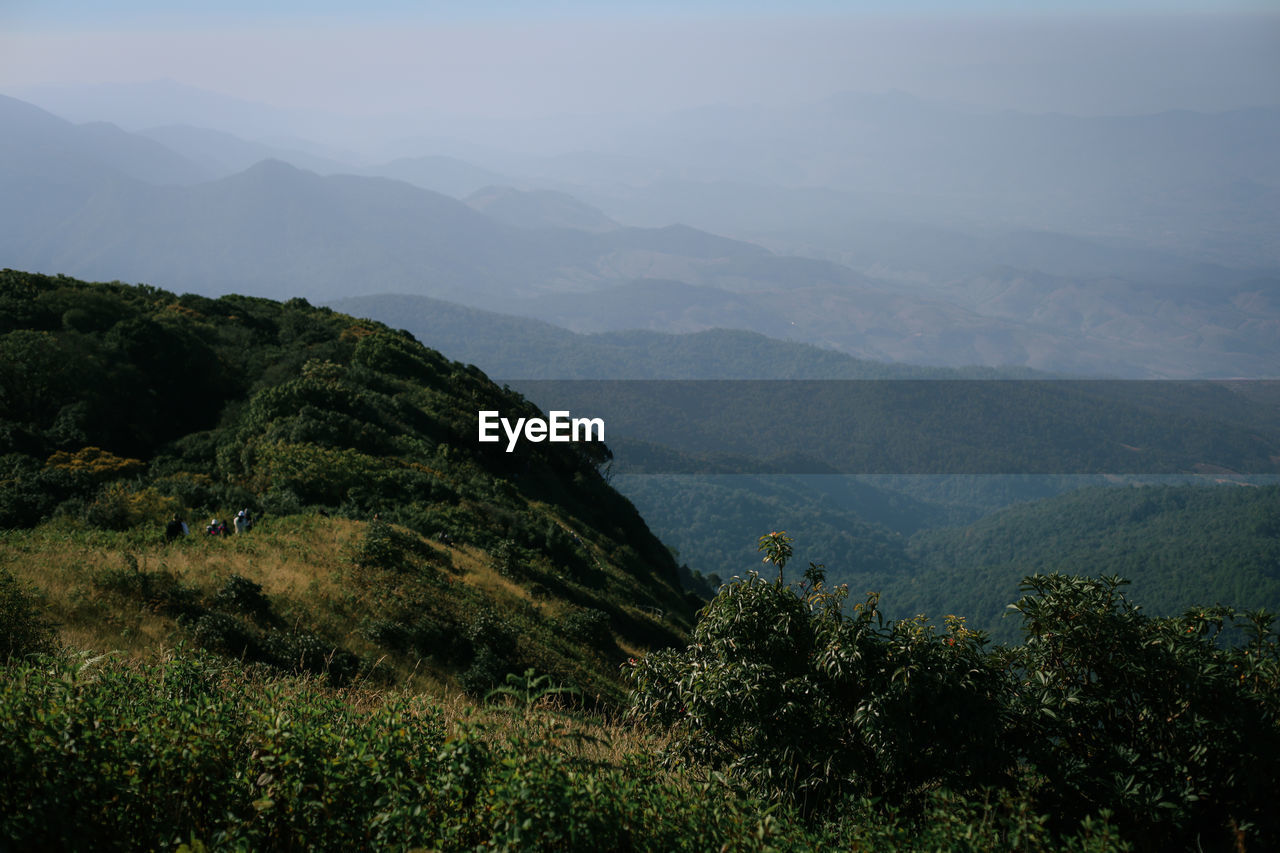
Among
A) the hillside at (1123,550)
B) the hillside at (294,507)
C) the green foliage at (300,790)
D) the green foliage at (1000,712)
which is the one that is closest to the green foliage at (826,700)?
Result: the green foliage at (1000,712)

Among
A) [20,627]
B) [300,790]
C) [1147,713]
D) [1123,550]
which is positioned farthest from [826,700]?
[1123,550]

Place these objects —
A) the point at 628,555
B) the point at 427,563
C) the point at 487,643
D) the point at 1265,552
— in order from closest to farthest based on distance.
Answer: the point at 487,643
the point at 427,563
the point at 628,555
the point at 1265,552

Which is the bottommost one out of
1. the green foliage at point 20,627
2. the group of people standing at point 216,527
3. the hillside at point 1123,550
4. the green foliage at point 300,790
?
the hillside at point 1123,550

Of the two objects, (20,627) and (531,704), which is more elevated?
(531,704)

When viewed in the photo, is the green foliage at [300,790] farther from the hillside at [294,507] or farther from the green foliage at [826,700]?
the hillside at [294,507]

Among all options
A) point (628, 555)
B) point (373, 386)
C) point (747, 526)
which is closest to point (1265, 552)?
point (747, 526)

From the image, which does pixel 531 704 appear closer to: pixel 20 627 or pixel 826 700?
pixel 826 700

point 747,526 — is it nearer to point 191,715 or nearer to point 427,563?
point 427,563
